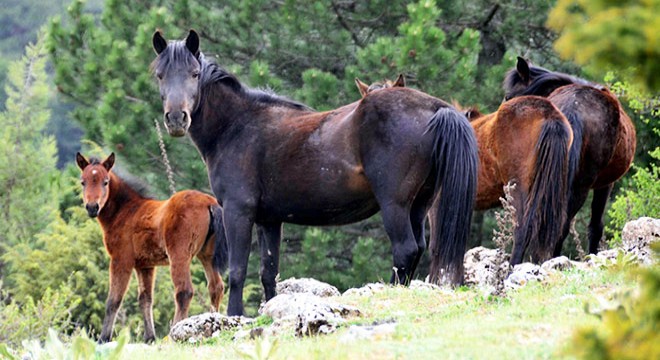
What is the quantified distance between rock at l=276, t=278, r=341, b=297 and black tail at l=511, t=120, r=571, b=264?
6.43ft

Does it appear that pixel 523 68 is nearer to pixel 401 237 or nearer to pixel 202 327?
pixel 401 237

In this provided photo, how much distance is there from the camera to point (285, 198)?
8.87m

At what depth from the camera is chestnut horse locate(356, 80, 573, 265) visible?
Answer: 9.51m

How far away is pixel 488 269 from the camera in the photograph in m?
9.03

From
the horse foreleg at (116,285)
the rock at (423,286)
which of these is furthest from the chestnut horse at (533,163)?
the horse foreleg at (116,285)

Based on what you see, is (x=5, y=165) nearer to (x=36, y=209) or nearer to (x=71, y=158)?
(x=36, y=209)

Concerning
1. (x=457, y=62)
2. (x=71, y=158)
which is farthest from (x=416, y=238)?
(x=71, y=158)

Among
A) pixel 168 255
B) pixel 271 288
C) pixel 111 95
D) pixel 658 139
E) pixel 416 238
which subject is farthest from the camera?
pixel 111 95

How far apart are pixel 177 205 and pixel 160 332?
807 centimetres

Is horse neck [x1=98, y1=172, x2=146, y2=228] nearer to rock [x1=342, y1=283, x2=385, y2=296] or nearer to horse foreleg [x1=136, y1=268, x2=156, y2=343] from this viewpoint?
horse foreleg [x1=136, y1=268, x2=156, y2=343]

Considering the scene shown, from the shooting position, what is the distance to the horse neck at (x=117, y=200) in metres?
11.2

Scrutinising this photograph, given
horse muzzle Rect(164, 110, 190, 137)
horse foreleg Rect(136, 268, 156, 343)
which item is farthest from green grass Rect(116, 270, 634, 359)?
horse foreleg Rect(136, 268, 156, 343)

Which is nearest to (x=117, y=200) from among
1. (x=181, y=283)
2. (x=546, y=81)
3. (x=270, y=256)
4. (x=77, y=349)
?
(x=181, y=283)

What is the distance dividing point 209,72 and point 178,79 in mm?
503
